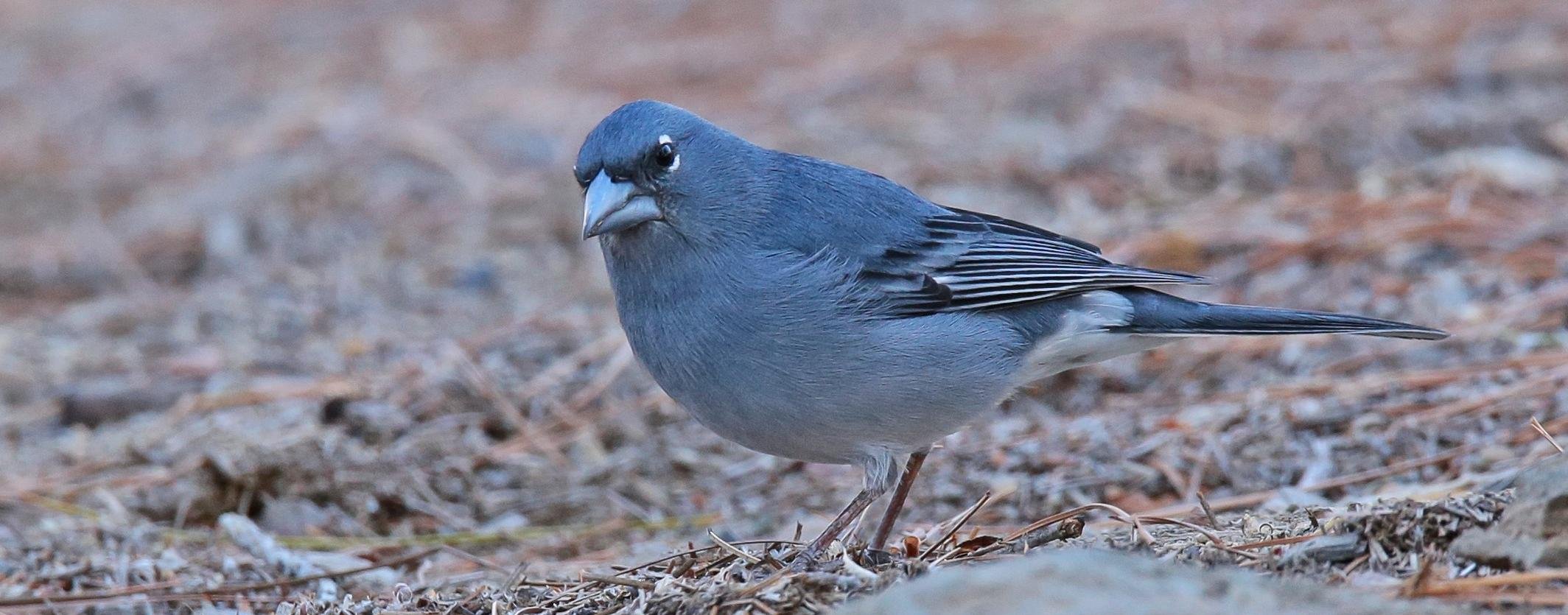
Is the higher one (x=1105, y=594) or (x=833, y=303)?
(x=833, y=303)

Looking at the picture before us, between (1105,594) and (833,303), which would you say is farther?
(833,303)

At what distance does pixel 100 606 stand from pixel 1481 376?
13.3 ft

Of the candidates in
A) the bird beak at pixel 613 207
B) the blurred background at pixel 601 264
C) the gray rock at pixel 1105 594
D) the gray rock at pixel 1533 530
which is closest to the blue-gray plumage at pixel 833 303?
the bird beak at pixel 613 207

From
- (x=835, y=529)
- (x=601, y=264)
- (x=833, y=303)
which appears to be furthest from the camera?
(x=601, y=264)

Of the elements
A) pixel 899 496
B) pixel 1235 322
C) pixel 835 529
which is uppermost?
pixel 1235 322

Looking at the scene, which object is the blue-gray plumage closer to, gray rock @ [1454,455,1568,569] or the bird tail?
the bird tail

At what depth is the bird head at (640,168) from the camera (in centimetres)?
372

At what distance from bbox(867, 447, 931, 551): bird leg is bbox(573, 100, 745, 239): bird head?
92 centimetres

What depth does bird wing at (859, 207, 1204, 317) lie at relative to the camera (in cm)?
396

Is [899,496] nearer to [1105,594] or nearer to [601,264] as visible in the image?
[1105,594]

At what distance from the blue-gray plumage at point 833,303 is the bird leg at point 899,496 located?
0.04 feet

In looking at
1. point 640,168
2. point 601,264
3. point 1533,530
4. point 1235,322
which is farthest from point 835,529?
point 601,264

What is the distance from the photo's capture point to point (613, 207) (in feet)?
12.2

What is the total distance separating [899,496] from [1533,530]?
1713 millimetres
